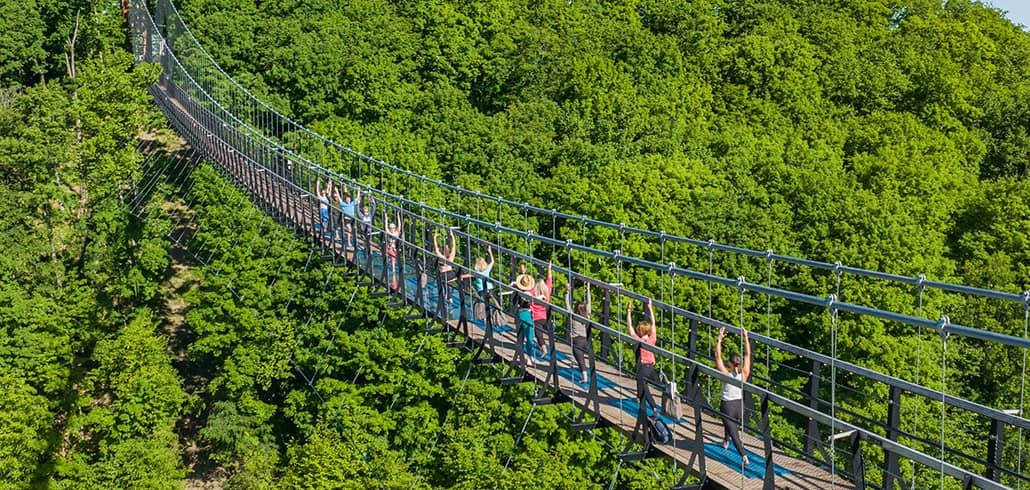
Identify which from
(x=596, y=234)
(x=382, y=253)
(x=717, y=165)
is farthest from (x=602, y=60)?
(x=382, y=253)

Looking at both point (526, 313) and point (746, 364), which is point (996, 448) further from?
point (526, 313)

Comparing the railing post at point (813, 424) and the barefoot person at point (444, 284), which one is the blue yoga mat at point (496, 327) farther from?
the railing post at point (813, 424)

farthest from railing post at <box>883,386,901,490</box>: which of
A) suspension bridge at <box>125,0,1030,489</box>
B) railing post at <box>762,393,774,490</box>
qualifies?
railing post at <box>762,393,774,490</box>

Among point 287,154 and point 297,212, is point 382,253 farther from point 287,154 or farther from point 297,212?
point 287,154

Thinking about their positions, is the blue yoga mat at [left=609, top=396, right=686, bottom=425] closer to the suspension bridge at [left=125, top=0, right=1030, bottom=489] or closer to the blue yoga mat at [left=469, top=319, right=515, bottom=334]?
the suspension bridge at [left=125, top=0, right=1030, bottom=489]

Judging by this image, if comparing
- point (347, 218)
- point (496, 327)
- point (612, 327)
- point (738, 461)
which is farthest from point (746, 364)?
point (612, 327)

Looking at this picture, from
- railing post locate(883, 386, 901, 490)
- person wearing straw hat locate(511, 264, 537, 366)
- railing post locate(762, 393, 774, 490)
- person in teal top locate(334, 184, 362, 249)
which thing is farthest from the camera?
person in teal top locate(334, 184, 362, 249)

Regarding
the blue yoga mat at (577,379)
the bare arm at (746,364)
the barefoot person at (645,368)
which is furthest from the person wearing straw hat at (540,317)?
the bare arm at (746,364)
